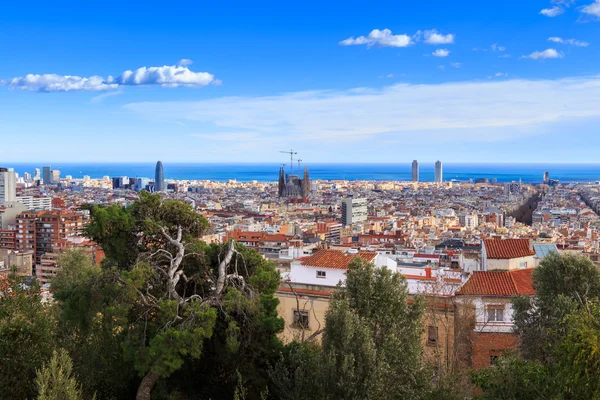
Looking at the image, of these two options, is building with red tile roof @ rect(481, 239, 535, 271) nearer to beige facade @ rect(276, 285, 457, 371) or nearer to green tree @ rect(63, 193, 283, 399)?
beige facade @ rect(276, 285, 457, 371)

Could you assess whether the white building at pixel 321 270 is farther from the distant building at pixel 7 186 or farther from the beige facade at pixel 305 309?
the distant building at pixel 7 186

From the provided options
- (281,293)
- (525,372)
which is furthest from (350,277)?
(281,293)

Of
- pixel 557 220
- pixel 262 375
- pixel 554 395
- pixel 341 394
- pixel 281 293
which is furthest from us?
pixel 557 220

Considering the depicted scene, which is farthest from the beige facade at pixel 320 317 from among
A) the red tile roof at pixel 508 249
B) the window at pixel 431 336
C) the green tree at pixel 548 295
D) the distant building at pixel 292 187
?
the distant building at pixel 292 187

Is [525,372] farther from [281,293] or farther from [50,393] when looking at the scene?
[281,293]

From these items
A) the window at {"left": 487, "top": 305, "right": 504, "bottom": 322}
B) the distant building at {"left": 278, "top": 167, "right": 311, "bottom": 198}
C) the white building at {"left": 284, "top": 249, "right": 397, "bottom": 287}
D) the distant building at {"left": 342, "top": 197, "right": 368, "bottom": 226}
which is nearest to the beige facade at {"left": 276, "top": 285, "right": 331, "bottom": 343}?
the white building at {"left": 284, "top": 249, "right": 397, "bottom": 287}

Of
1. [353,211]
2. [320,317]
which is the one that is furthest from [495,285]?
[353,211]

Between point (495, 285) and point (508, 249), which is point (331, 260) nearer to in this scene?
point (495, 285)
